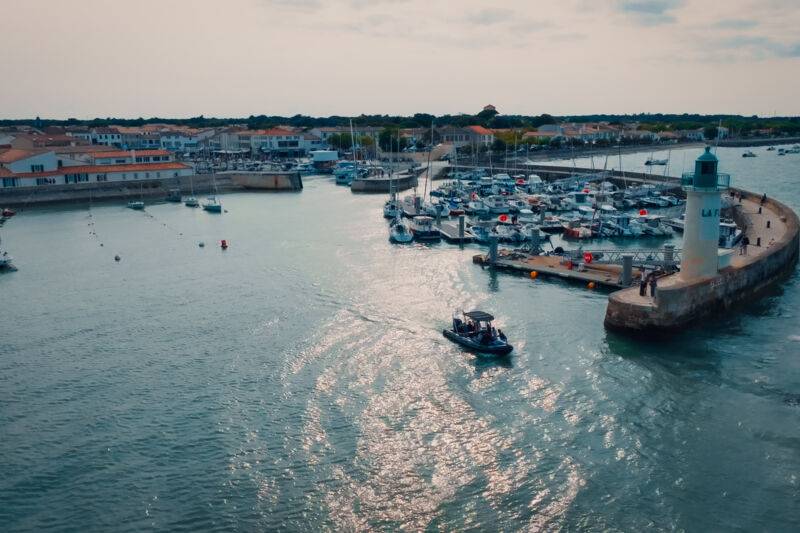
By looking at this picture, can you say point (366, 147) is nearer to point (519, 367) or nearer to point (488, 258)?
point (488, 258)

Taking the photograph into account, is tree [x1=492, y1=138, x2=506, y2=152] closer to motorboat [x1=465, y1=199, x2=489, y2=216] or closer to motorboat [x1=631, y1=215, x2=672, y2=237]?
motorboat [x1=465, y1=199, x2=489, y2=216]

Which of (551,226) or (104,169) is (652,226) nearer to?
(551,226)

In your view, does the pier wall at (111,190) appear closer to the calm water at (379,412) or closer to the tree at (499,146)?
the calm water at (379,412)

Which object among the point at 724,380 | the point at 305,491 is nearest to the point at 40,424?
the point at 305,491

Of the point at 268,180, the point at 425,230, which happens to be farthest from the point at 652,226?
the point at 268,180

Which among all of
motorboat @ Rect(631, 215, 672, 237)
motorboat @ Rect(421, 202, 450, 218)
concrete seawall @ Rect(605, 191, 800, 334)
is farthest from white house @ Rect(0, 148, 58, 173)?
concrete seawall @ Rect(605, 191, 800, 334)

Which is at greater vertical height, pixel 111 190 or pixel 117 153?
pixel 117 153
